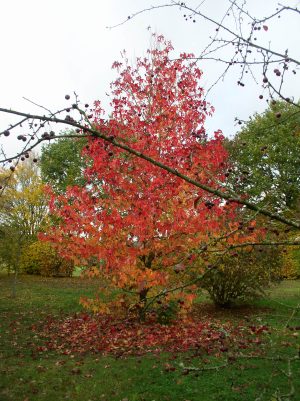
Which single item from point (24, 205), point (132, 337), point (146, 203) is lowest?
point (132, 337)

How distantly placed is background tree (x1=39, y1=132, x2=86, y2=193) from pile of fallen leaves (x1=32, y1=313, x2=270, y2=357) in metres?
23.1

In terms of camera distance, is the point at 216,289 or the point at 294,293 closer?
the point at 216,289

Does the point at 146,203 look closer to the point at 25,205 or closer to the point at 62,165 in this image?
the point at 25,205

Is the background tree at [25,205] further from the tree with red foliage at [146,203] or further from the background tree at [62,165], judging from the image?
the tree with red foliage at [146,203]

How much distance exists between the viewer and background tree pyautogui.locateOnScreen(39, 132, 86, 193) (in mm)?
33781

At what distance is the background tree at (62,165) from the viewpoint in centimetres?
3378

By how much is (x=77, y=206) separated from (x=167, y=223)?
211 cm

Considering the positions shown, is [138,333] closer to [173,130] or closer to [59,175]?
[173,130]

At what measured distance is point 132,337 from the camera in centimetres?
937

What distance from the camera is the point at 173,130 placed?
9906mm

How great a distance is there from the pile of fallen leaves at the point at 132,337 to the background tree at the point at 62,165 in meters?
23.1

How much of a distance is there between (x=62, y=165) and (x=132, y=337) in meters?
25.8

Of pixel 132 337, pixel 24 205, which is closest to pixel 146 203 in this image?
pixel 132 337

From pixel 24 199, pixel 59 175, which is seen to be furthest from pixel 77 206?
pixel 59 175
